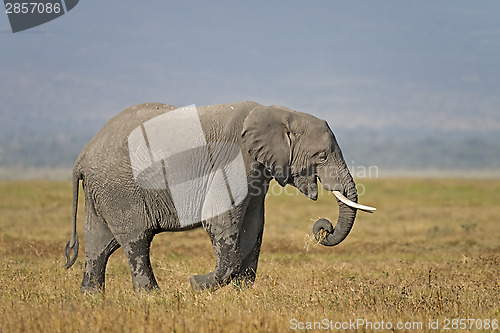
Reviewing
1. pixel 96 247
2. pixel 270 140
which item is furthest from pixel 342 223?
pixel 96 247

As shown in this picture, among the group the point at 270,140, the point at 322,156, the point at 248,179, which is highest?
the point at 270,140

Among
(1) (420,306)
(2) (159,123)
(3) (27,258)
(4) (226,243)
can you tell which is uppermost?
(2) (159,123)

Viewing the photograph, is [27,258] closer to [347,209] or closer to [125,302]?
[125,302]

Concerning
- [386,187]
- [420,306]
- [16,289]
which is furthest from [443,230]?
[386,187]

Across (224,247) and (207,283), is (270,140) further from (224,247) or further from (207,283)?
(207,283)

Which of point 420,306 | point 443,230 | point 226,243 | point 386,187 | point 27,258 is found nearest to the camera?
point 420,306

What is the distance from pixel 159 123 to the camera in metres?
9.84

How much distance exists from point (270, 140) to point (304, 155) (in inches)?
22.0

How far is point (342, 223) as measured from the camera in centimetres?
953

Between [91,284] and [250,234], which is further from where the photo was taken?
[91,284]

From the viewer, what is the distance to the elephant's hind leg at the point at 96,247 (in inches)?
406

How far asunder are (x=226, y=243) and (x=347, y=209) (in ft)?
6.04

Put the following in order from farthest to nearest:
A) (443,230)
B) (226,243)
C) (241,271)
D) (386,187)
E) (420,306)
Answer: (386,187), (443,230), (241,271), (226,243), (420,306)

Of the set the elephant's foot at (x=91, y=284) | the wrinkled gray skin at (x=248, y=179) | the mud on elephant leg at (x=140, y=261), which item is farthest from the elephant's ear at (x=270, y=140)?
→ the elephant's foot at (x=91, y=284)
